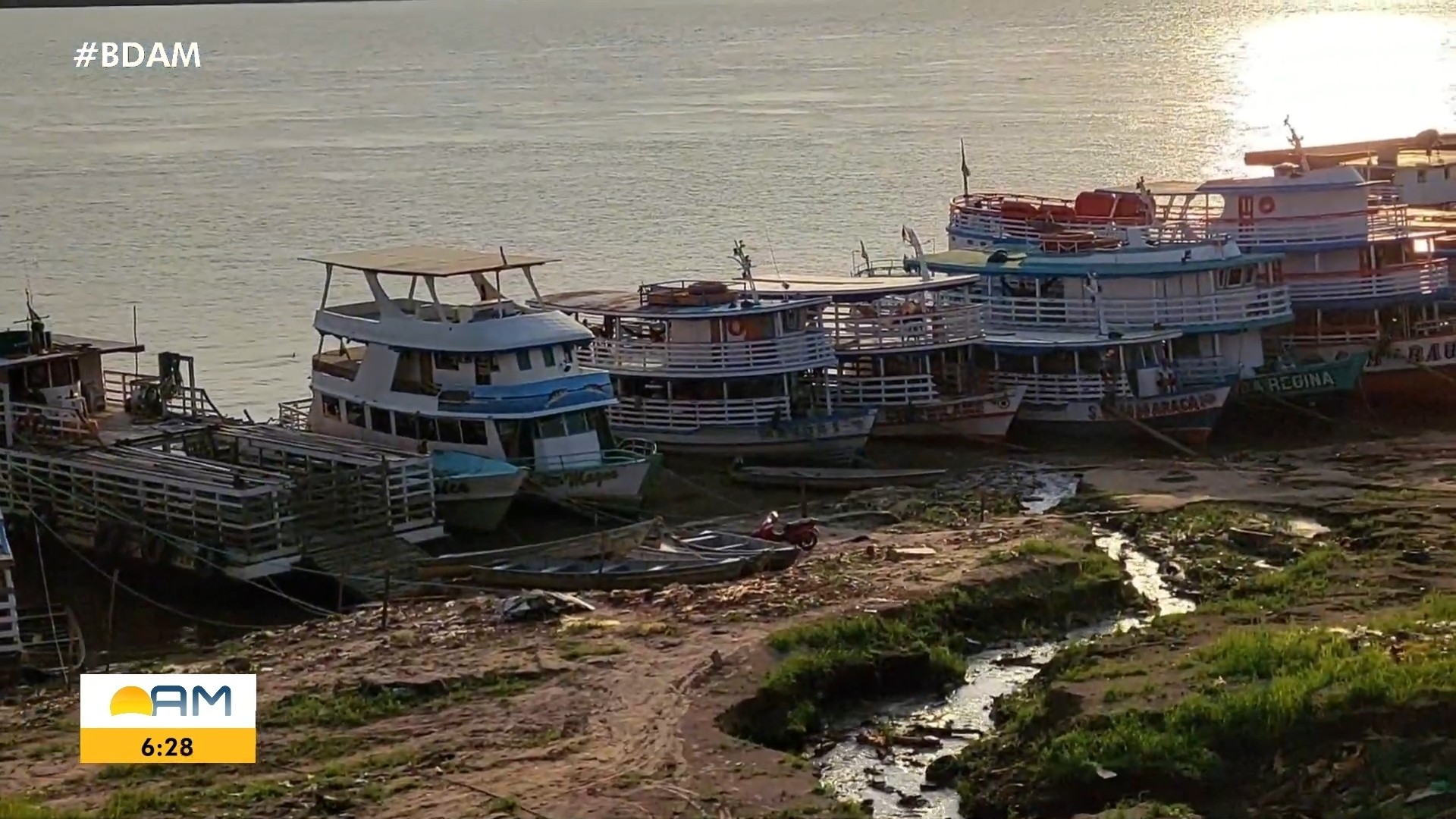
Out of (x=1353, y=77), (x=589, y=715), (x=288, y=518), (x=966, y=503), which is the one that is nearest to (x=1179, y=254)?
(x=966, y=503)

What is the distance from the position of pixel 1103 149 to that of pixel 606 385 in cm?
6329

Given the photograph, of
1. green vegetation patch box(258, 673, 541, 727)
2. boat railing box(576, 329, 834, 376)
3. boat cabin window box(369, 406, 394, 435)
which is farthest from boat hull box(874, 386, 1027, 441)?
green vegetation patch box(258, 673, 541, 727)

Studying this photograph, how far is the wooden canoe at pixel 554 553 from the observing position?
1117 inches

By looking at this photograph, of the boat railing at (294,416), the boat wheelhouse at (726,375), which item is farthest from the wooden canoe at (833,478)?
the boat railing at (294,416)

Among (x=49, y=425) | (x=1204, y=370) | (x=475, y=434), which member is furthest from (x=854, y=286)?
(x=49, y=425)

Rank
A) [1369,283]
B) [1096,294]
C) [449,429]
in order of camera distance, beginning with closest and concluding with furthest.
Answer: [449,429], [1096,294], [1369,283]

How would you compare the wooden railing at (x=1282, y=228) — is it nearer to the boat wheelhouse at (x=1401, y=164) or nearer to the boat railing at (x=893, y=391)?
the boat wheelhouse at (x=1401, y=164)

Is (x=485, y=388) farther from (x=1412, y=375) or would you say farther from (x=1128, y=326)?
(x=1412, y=375)

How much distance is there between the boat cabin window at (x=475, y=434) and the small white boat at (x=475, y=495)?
150 cm

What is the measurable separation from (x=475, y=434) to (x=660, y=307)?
5547 mm

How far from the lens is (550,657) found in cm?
2350

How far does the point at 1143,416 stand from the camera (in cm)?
3981

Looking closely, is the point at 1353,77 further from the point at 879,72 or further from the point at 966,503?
the point at 966,503

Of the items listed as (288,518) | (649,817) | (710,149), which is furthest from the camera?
(710,149)
